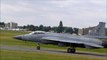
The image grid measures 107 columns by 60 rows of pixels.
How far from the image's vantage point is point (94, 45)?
4625 centimetres

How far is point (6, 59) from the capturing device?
29859 millimetres

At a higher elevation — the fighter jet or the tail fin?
the tail fin

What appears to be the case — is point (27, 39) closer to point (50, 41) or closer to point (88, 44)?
point (50, 41)

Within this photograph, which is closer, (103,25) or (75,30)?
(103,25)

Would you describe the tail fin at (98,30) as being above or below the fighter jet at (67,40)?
above

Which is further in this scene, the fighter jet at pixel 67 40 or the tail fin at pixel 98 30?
the tail fin at pixel 98 30

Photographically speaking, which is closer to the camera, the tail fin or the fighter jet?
the fighter jet

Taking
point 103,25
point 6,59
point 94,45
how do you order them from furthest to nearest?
1. point 103,25
2. point 94,45
3. point 6,59

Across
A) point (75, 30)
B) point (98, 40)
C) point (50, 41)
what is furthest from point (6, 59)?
point (75, 30)

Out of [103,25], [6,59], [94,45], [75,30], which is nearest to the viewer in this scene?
[6,59]

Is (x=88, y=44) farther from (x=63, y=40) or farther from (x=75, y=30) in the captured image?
(x=75, y=30)

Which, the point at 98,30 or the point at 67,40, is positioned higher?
the point at 98,30

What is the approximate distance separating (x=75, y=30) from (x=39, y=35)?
109730 mm

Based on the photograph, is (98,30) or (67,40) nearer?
(67,40)
